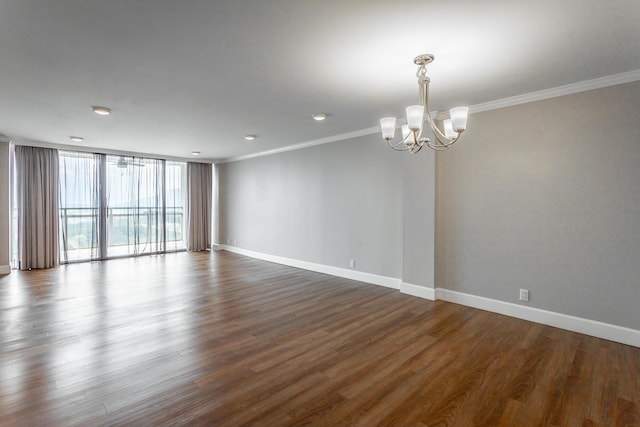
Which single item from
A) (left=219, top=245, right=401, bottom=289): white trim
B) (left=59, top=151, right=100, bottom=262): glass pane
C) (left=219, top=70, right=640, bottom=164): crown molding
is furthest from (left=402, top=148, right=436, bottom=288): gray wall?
(left=59, top=151, right=100, bottom=262): glass pane

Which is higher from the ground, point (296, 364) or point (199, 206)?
point (199, 206)

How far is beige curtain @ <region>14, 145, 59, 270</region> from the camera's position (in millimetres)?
5805

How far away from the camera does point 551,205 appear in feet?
10.7

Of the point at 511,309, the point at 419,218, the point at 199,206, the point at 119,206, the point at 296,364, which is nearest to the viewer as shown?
the point at 296,364

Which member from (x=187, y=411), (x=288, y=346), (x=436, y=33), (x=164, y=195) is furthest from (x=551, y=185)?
(x=164, y=195)

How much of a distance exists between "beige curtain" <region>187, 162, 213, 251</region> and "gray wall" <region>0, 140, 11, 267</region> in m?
3.33

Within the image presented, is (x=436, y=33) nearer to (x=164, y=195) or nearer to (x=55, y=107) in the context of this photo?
(x=55, y=107)

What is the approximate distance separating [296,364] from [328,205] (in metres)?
3.39

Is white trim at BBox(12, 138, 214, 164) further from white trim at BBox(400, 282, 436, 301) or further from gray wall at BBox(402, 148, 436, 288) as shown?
white trim at BBox(400, 282, 436, 301)

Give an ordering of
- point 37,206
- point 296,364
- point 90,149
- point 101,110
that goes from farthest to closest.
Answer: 1. point 90,149
2. point 37,206
3. point 101,110
4. point 296,364

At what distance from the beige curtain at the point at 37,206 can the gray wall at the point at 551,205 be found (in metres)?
7.20

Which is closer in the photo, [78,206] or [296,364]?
[296,364]

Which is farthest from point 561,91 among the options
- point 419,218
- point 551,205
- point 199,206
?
point 199,206

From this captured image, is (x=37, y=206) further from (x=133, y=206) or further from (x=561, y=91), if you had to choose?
(x=561, y=91)
